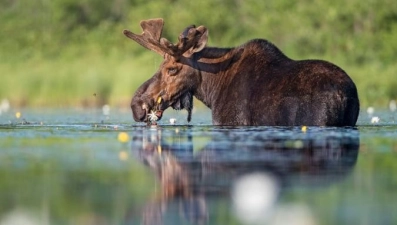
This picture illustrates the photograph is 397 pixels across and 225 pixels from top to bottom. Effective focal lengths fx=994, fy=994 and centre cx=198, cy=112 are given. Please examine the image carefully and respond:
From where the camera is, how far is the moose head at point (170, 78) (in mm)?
13797

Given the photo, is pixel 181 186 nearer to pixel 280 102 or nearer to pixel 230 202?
pixel 230 202

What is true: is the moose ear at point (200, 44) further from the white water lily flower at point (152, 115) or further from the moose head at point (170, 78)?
the white water lily flower at point (152, 115)

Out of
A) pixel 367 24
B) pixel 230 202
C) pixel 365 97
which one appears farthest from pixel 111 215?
pixel 367 24

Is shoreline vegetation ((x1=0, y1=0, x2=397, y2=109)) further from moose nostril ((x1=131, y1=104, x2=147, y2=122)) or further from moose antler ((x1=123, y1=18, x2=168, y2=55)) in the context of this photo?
moose nostril ((x1=131, y1=104, x2=147, y2=122))

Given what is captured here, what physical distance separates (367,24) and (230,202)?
2897 centimetres

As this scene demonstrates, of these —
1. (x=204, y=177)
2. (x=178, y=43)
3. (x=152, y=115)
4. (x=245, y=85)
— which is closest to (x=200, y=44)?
(x=178, y=43)

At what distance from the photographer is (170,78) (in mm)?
13938

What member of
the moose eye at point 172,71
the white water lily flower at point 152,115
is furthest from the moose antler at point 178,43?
the white water lily flower at point 152,115

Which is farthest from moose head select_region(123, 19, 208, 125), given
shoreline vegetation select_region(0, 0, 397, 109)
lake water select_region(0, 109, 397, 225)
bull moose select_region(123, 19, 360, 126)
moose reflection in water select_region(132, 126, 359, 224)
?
shoreline vegetation select_region(0, 0, 397, 109)

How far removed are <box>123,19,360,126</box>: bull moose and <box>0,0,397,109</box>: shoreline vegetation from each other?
13.7 meters

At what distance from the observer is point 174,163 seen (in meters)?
9.22

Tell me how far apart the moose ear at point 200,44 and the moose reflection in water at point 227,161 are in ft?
4.48

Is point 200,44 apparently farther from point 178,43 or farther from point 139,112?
point 139,112

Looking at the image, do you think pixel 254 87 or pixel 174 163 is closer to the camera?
pixel 174 163
